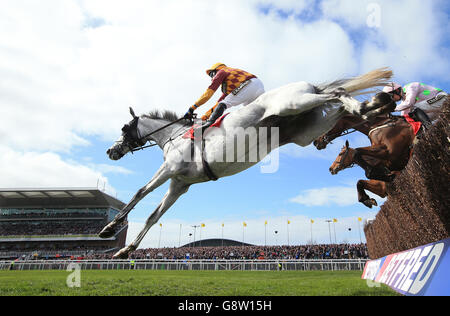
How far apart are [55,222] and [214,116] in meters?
56.9

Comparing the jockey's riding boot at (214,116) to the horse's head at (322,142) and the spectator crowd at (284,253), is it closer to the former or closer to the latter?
the horse's head at (322,142)

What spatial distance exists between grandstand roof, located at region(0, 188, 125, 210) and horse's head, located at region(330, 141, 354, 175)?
4825 cm

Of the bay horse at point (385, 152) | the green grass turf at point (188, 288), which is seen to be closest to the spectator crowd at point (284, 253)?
the green grass turf at point (188, 288)

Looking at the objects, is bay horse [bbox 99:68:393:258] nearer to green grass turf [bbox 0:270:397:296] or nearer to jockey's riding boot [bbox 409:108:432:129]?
green grass turf [bbox 0:270:397:296]

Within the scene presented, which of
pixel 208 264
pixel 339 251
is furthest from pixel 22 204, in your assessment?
pixel 339 251

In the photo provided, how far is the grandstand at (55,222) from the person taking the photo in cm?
4666

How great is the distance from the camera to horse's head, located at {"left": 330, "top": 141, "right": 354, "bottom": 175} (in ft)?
19.9

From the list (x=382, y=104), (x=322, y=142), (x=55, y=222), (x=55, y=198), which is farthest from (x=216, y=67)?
(x=55, y=222)

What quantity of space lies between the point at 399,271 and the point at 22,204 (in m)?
63.1

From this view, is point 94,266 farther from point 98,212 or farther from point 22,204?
point 22,204
